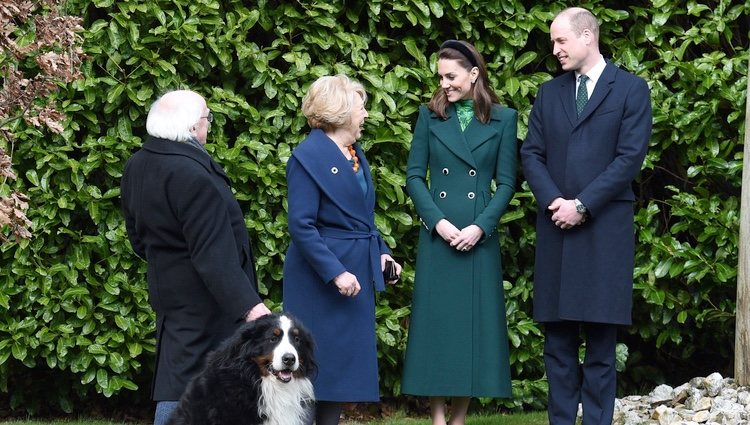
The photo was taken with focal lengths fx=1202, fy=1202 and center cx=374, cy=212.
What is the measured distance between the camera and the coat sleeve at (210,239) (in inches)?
190

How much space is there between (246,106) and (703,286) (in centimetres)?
289

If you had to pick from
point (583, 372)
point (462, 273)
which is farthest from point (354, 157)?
point (583, 372)

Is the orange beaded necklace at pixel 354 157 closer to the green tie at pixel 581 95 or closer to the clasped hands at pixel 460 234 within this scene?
the clasped hands at pixel 460 234

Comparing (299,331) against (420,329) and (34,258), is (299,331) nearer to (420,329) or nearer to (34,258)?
(420,329)

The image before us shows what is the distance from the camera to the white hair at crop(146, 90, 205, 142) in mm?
5000

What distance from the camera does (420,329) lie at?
20.4ft

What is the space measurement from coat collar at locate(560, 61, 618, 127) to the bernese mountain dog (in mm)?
2036

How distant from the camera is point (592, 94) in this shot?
5949mm

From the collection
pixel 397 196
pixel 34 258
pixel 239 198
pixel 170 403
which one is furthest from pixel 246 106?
pixel 170 403

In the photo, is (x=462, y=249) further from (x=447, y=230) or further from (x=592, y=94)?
(x=592, y=94)

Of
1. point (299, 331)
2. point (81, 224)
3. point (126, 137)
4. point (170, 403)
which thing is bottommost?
point (170, 403)

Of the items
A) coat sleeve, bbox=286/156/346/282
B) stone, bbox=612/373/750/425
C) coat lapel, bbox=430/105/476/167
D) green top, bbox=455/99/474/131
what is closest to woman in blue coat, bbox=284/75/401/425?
coat sleeve, bbox=286/156/346/282

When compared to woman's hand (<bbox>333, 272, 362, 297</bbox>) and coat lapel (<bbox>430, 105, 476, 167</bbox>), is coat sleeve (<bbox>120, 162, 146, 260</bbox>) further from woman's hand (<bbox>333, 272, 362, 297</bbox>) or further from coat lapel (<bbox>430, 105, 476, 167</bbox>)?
coat lapel (<bbox>430, 105, 476, 167</bbox>)

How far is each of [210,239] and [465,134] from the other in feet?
5.95
